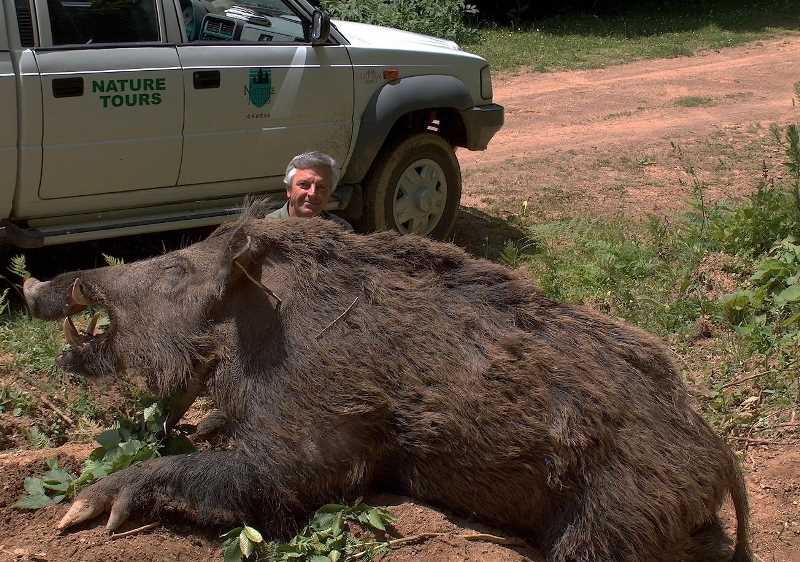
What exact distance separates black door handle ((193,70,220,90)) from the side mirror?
0.84m

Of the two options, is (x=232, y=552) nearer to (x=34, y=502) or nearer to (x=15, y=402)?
(x=34, y=502)

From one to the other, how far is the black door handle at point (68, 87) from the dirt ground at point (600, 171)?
2.18 m

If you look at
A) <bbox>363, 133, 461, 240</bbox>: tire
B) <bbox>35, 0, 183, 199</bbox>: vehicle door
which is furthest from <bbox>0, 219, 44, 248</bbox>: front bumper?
<bbox>363, 133, 461, 240</bbox>: tire

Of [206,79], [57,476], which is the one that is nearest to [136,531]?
[57,476]

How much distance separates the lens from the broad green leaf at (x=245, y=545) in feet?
12.0

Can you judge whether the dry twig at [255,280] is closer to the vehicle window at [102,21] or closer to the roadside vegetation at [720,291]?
the roadside vegetation at [720,291]

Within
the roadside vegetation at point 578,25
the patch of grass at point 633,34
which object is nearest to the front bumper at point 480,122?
the roadside vegetation at point 578,25

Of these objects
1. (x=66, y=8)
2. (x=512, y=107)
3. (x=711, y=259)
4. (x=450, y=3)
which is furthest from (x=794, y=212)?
(x=450, y=3)

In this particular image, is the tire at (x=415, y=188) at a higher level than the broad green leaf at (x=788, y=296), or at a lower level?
higher

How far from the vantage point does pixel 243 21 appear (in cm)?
742

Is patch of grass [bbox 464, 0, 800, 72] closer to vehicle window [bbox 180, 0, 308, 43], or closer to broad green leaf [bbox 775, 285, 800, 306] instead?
vehicle window [bbox 180, 0, 308, 43]

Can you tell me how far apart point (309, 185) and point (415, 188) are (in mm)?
3289

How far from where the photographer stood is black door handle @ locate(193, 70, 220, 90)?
6797 mm

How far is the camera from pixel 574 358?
4.02m
